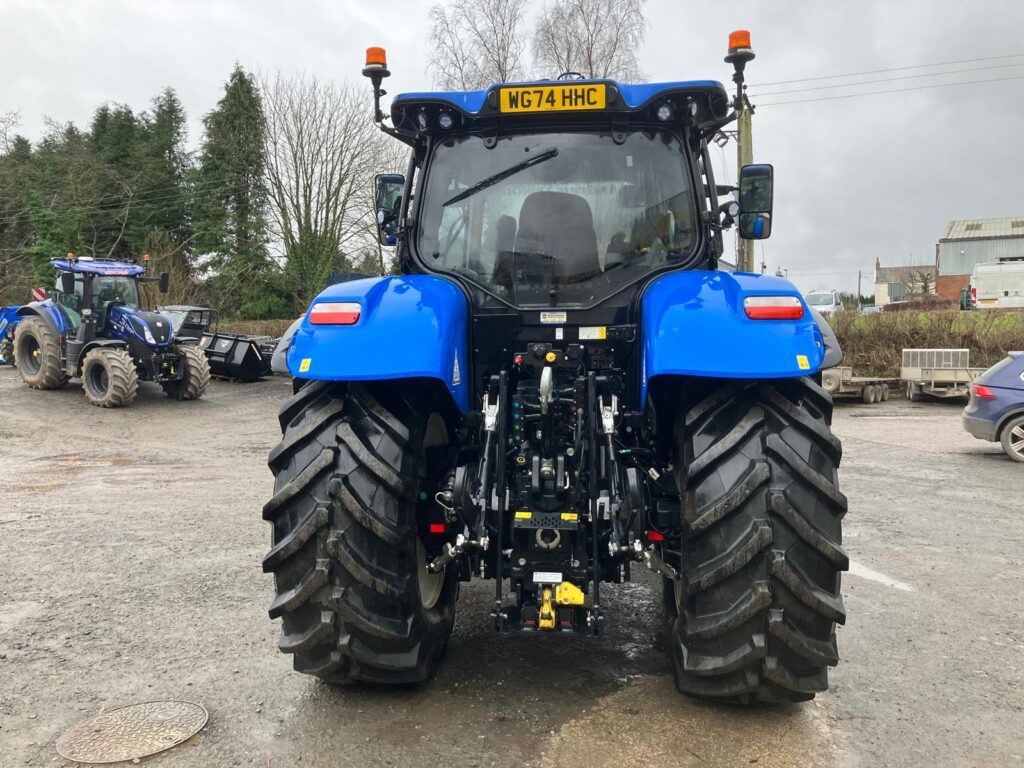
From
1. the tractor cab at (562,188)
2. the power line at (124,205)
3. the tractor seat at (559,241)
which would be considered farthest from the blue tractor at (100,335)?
the power line at (124,205)

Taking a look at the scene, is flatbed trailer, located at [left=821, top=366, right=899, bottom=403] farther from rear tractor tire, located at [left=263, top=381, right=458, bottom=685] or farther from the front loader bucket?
rear tractor tire, located at [left=263, top=381, right=458, bottom=685]

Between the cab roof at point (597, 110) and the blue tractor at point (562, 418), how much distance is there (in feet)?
0.05

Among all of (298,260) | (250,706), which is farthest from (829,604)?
(298,260)

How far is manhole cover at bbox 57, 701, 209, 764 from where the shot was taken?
2.92m

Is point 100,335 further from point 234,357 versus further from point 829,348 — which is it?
point 829,348

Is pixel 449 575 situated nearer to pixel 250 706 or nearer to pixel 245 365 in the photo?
pixel 250 706

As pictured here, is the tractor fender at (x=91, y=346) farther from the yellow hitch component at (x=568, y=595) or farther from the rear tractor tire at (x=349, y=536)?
the yellow hitch component at (x=568, y=595)

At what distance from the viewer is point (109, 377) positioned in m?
15.2

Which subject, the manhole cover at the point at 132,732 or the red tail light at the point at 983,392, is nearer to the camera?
the manhole cover at the point at 132,732

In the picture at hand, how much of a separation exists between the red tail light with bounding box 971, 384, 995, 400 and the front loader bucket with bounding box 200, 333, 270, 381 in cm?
1470

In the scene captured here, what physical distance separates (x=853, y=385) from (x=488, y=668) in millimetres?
15272

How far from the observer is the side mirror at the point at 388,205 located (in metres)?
4.37

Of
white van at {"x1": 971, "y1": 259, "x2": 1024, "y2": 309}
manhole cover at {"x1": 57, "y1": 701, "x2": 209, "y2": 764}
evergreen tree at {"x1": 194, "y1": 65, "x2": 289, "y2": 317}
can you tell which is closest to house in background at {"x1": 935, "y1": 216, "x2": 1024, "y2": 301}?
white van at {"x1": 971, "y1": 259, "x2": 1024, "y2": 309}

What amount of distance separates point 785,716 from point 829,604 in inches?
23.3
